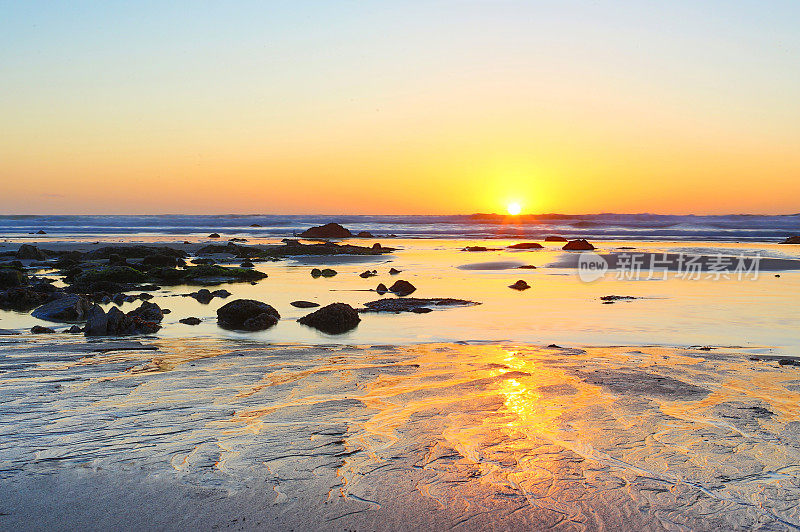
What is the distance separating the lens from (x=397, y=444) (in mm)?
5387

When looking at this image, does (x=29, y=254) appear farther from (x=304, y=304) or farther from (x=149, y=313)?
(x=149, y=313)

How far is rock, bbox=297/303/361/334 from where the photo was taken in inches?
470

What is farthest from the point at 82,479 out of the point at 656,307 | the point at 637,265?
the point at 637,265

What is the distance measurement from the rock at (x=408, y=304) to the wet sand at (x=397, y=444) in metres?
5.42

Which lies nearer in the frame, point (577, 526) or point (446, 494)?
point (577, 526)

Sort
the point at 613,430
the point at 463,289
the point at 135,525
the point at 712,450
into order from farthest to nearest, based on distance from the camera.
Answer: the point at 463,289 < the point at 613,430 < the point at 712,450 < the point at 135,525

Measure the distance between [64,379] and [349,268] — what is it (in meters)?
19.0

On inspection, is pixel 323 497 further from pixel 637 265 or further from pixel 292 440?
pixel 637 265

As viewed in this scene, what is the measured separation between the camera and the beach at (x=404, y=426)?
4254 millimetres

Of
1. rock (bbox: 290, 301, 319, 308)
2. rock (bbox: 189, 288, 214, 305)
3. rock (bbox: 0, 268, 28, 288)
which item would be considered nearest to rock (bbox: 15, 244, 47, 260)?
rock (bbox: 0, 268, 28, 288)

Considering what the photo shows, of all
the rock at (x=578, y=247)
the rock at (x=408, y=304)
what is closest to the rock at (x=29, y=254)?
the rock at (x=408, y=304)

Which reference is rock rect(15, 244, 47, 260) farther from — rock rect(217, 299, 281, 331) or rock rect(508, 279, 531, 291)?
rock rect(508, 279, 531, 291)

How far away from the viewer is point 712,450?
5.31 meters

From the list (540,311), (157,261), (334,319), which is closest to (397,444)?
(334,319)
